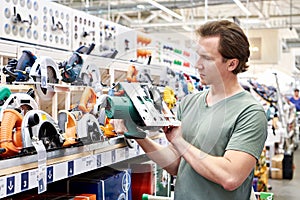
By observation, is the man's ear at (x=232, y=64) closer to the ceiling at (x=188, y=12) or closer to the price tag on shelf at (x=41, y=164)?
the price tag on shelf at (x=41, y=164)

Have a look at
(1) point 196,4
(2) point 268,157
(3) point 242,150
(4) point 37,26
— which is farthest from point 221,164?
(1) point 196,4

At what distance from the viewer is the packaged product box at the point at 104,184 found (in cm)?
214

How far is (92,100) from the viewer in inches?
78.0

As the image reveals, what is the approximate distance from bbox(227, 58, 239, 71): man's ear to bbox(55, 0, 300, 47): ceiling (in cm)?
1209

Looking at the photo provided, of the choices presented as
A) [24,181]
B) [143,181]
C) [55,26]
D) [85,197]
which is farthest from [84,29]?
[24,181]

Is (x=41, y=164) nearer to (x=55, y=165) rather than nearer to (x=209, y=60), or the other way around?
(x=55, y=165)

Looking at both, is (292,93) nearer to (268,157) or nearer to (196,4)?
(196,4)

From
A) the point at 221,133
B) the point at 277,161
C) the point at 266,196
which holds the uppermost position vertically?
the point at 221,133

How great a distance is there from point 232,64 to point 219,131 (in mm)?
271

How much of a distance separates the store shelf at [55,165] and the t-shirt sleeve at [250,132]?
0.59 metres

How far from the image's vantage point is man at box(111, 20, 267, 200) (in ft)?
5.64

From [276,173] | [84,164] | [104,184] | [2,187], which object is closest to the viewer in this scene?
[2,187]

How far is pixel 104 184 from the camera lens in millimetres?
2164

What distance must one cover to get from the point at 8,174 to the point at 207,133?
2.52ft
